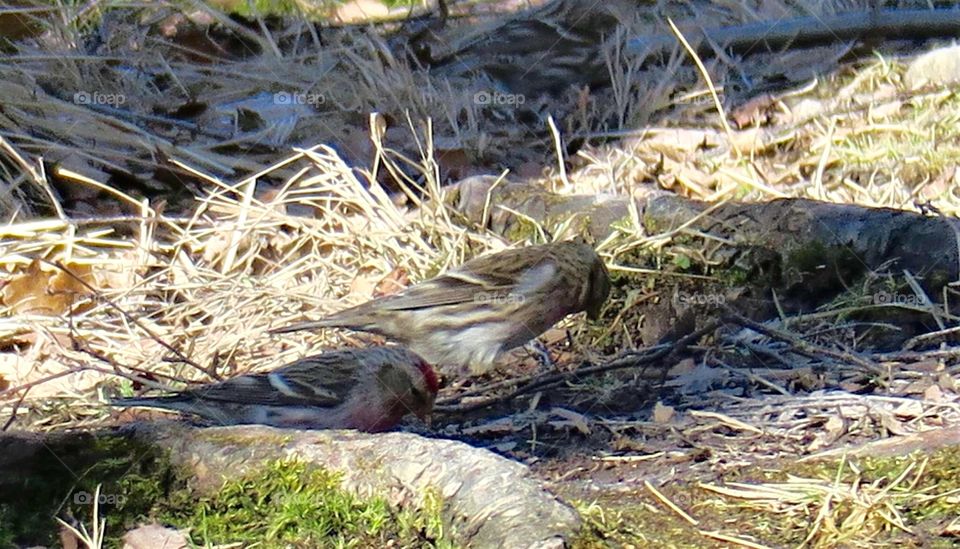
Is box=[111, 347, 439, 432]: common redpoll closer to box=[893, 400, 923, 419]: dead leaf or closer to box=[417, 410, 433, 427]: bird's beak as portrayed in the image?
box=[417, 410, 433, 427]: bird's beak

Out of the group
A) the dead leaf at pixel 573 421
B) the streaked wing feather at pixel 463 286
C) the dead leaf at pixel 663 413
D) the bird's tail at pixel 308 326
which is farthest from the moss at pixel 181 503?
the streaked wing feather at pixel 463 286

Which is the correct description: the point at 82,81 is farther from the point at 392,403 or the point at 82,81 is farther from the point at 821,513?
the point at 821,513

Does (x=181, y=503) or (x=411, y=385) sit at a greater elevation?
(x=181, y=503)

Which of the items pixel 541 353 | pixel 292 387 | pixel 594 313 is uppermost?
pixel 292 387

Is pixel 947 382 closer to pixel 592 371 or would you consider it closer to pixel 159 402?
pixel 592 371

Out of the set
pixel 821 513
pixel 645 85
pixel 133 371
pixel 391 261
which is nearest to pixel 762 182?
pixel 645 85

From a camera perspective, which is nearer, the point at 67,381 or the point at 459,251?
the point at 67,381

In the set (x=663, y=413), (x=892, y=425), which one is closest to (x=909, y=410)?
(x=892, y=425)
